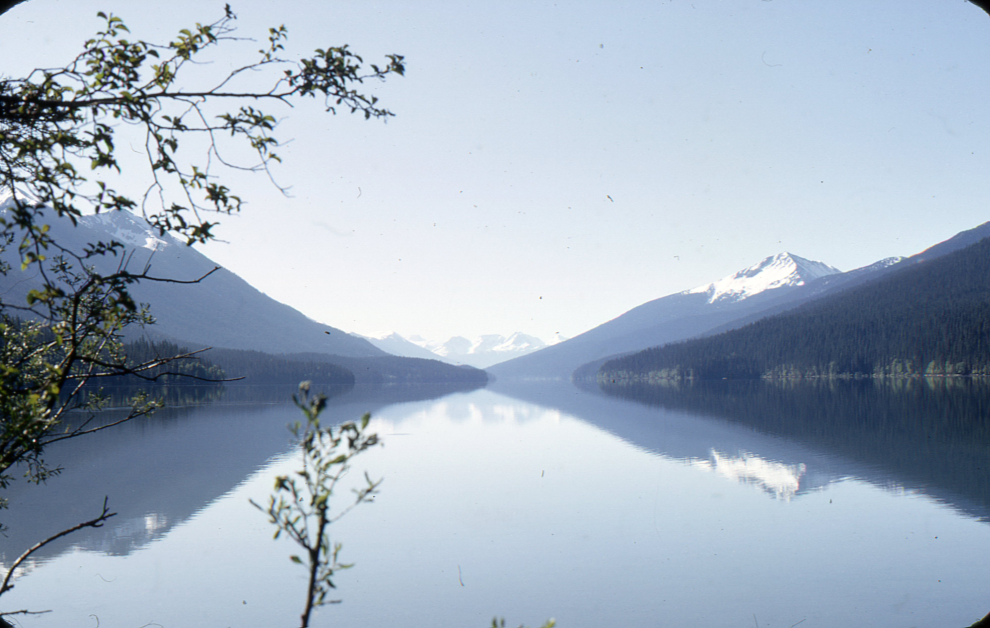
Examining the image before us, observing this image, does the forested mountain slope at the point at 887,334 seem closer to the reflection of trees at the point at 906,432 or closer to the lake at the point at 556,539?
the reflection of trees at the point at 906,432

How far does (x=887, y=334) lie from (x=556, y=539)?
165594mm

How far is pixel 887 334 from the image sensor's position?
506ft

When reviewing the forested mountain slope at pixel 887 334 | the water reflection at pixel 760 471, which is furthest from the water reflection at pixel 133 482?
the forested mountain slope at pixel 887 334

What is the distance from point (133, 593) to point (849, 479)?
26.1 meters

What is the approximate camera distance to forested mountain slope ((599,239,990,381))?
13375 cm

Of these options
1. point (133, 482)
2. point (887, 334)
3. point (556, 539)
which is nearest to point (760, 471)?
point (556, 539)

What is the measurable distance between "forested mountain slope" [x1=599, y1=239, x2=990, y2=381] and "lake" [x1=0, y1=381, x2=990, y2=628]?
384 feet

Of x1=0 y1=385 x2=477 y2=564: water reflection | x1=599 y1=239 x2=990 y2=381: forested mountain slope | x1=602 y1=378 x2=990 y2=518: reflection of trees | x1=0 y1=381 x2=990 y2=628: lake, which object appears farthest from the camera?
x1=599 y1=239 x2=990 y2=381: forested mountain slope

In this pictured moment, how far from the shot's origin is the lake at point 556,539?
13383 millimetres

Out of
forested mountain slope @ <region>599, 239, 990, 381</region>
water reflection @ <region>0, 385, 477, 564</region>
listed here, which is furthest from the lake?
forested mountain slope @ <region>599, 239, 990, 381</region>

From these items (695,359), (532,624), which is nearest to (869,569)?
(532,624)

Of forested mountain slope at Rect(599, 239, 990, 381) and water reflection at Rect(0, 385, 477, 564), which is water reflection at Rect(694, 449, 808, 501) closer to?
water reflection at Rect(0, 385, 477, 564)

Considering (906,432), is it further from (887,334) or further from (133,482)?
(887,334)

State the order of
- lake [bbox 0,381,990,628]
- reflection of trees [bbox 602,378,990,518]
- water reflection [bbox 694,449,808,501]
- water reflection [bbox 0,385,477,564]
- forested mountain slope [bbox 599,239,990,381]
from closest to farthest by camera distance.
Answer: lake [bbox 0,381,990,628], water reflection [bbox 0,385,477,564], water reflection [bbox 694,449,808,501], reflection of trees [bbox 602,378,990,518], forested mountain slope [bbox 599,239,990,381]
